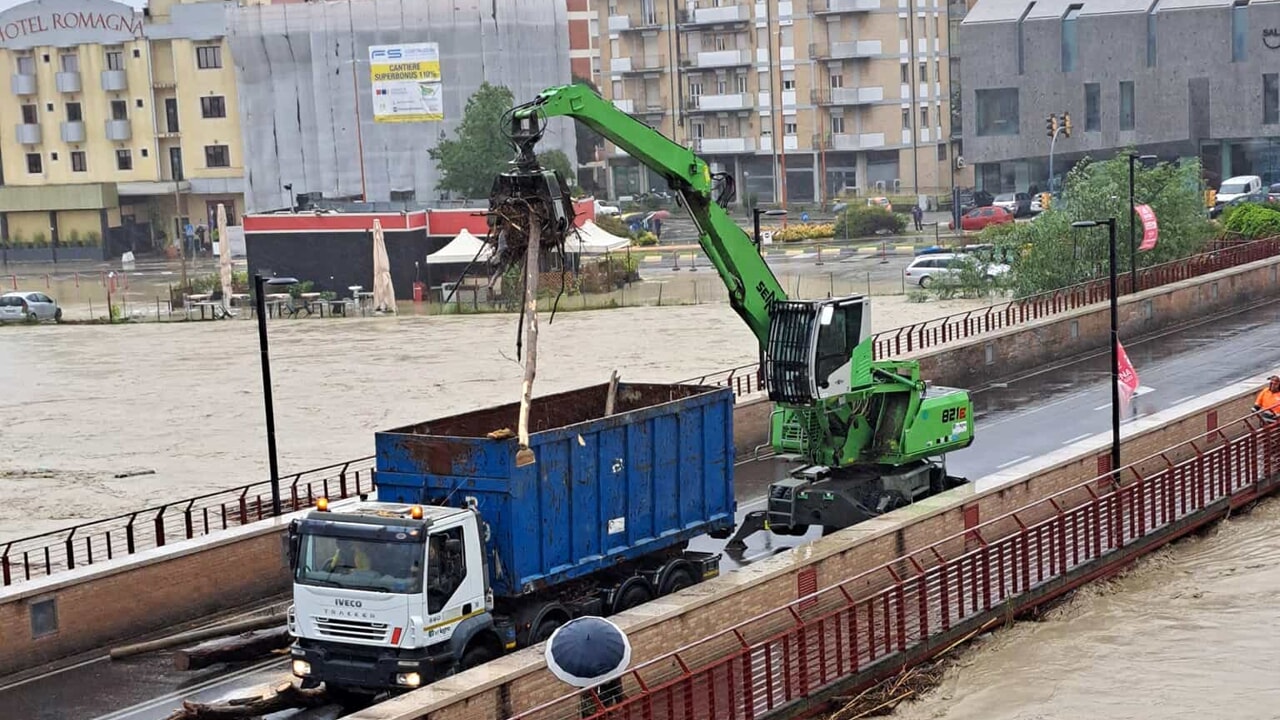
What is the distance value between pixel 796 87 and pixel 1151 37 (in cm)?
2307

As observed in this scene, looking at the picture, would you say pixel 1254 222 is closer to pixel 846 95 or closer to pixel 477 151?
pixel 477 151

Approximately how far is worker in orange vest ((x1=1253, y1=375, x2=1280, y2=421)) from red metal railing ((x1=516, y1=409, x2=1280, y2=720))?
0.39 metres

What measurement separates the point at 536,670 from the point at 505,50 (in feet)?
268

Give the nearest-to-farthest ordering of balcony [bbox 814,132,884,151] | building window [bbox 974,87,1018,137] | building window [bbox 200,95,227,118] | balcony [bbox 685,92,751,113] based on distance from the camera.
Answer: building window [bbox 974,87,1018,137] < building window [bbox 200,95,227,118] < balcony [bbox 814,132,884,151] < balcony [bbox 685,92,751,113]

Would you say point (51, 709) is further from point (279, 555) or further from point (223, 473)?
point (223, 473)

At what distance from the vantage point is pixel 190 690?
2111 centimetres

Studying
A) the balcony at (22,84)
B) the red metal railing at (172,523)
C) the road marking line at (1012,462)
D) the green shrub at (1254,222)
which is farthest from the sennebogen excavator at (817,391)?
the balcony at (22,84)

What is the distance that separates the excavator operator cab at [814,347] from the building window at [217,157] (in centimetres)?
8326

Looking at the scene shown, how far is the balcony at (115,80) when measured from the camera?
103 m

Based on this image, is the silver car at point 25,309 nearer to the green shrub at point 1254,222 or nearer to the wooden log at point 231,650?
the green shrub at point 1254,222

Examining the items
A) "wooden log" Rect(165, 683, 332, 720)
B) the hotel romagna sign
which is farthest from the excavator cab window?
the hotel romagna sign

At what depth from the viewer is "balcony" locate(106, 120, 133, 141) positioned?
104 m

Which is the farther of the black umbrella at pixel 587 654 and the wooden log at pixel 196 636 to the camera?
the wooden log at pixel 196 636

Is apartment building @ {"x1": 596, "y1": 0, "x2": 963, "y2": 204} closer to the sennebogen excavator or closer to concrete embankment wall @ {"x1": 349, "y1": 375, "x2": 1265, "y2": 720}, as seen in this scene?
concrete embankment wall @ {"x1": 349, "y1": 375, "x2": 1265, "y2": 720}
